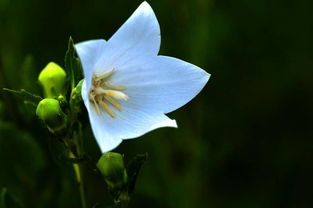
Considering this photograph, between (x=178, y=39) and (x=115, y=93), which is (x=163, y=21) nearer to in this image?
(x=178, y=39)

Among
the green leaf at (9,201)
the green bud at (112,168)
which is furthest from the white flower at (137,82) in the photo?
the green leaf at (9,201)

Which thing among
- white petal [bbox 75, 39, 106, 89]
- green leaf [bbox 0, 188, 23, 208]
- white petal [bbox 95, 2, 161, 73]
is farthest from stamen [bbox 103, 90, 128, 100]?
green leaf [bbox 0, 188, 23, 208]

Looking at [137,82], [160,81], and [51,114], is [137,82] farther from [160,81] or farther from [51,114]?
[51,114]

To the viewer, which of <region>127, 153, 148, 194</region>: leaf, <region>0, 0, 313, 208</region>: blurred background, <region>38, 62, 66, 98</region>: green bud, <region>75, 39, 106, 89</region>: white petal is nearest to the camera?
<region>75, 39, 106, 89</region>: white petal

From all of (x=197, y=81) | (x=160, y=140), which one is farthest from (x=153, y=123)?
(x=160, y=140)

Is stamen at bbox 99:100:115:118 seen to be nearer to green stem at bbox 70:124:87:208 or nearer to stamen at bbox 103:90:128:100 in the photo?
stamen at bbox 103:90:128:100

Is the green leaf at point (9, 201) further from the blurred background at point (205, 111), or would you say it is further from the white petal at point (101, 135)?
the white petal at point (101, 135)

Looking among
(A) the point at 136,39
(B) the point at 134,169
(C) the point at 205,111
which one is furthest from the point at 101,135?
(C) the point at 205,111
